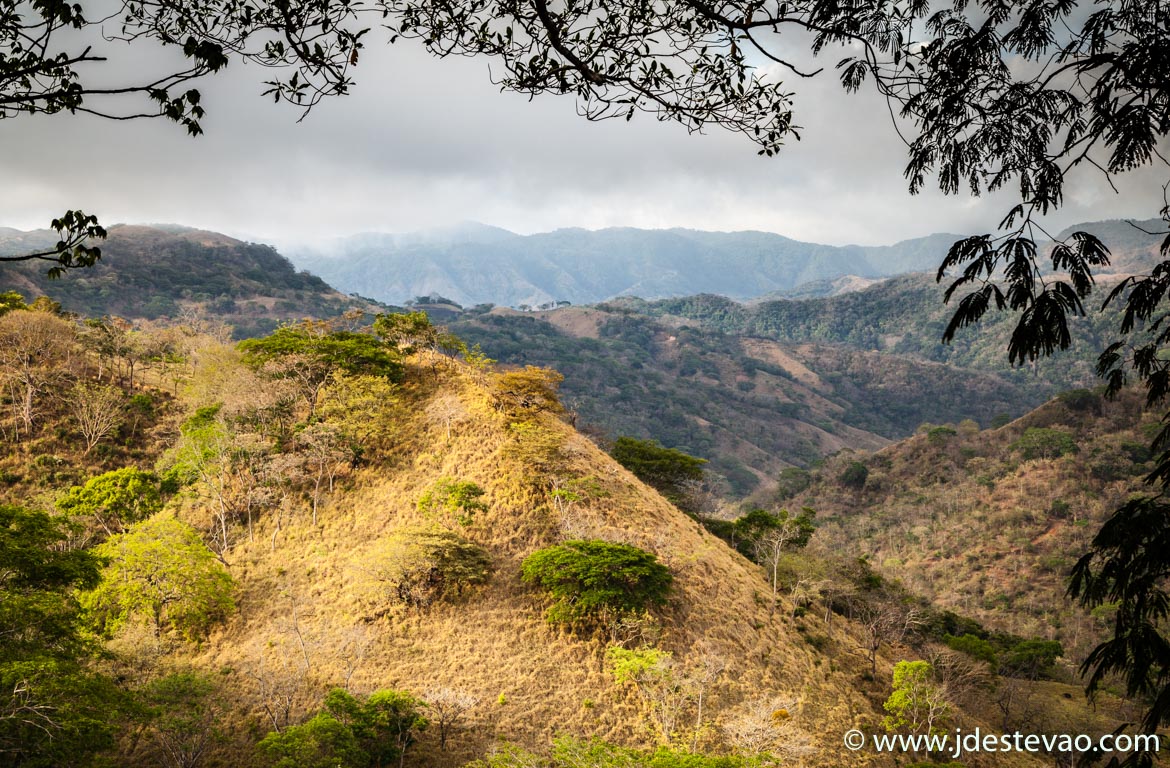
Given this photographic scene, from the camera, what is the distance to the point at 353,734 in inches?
590

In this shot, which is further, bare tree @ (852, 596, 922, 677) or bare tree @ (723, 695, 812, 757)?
bare tree @ (852, 596, 922, 677)

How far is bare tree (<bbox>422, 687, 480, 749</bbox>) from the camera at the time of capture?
16.4m

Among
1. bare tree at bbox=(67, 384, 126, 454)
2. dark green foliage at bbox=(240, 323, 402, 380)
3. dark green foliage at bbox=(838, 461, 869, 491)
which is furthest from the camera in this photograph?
dark green foliage at bbox=(838, 461, 869, 491)

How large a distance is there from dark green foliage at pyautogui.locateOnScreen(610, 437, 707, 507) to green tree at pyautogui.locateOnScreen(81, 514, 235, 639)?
2254 cm

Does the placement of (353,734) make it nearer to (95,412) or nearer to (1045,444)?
(95,412)

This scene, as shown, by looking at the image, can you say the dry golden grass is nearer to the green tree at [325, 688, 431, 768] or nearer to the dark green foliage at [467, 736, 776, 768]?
the green tree at [325, 688, 431, 768]

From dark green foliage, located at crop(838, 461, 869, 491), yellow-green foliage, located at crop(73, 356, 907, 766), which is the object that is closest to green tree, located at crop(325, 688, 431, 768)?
yellow-green foliage, located at crop(73, 356, 907, 766)

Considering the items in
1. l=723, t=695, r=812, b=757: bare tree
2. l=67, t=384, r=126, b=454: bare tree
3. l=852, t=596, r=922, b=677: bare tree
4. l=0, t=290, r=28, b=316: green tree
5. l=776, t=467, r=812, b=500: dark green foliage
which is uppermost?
l=0, t=290, r=28, b=316: green tree

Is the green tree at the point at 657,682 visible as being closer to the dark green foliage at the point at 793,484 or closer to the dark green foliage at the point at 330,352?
the dark green foliage at the point at 330,352

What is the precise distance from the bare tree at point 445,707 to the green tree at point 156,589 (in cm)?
832

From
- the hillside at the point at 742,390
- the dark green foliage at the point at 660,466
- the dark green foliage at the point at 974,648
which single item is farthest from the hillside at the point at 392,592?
the hillside at the point at 742,390

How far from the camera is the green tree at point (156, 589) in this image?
758 inches

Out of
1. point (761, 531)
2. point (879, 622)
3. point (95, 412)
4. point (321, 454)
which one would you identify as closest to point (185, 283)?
point (95, 412)

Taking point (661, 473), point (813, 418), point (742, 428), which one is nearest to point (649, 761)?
point (661, 473)
